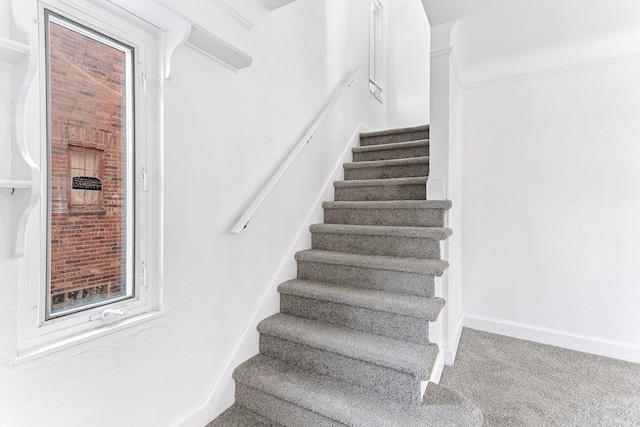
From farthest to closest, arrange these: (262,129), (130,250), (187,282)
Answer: (262,129), (187,282), (130,250)

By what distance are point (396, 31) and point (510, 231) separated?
9.60 feet

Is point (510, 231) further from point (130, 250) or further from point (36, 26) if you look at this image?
point (36, 26)

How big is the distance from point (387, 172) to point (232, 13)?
163cm

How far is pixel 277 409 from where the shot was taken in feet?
4.91

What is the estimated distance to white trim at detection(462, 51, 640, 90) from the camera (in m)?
2.15

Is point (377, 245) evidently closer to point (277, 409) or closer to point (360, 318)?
point (360, 318)

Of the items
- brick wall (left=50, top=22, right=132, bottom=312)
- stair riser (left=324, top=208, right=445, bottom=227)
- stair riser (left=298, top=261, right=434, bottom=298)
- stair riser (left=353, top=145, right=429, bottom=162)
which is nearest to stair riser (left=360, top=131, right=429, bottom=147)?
stair riser (left=353, top=145, right=429, bottom=162)

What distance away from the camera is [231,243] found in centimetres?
160

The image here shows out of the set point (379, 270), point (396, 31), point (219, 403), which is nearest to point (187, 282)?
point (219, 403)

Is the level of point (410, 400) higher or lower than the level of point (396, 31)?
lower

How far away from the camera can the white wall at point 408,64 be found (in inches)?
150

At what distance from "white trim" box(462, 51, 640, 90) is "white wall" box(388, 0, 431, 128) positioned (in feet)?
3.98

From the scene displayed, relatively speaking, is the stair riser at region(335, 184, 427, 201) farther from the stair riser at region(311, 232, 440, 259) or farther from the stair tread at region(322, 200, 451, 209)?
the stair riser at region(311, 232, 440, 259)

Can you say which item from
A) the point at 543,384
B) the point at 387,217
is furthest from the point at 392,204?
the point at 543,384
